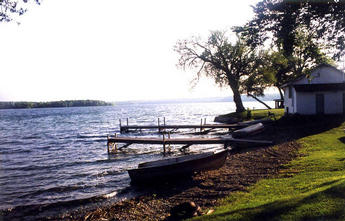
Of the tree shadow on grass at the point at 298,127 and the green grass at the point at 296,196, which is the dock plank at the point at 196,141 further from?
the green grass at the point at 296,196

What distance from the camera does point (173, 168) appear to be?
15180 mm

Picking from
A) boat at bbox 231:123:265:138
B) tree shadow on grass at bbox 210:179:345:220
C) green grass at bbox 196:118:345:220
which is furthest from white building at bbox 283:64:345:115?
tree shadow on grass at bbox 210:179:345:220

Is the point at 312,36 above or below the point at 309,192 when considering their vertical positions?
above

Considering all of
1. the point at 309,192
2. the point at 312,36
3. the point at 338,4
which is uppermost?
the point at 338,4

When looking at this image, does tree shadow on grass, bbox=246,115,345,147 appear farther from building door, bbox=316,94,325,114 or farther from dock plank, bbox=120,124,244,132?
dock plank, bbox=120,124,244,132

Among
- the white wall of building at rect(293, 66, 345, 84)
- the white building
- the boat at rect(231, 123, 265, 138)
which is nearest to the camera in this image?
the boat at rect(231, 123, 265, 138)

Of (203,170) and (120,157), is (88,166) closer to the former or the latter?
(120,157)

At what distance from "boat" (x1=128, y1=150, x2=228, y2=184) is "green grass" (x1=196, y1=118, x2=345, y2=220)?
407 centimetres

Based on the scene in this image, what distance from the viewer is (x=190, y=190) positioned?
12.8 m

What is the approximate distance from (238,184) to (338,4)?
30.2 ft

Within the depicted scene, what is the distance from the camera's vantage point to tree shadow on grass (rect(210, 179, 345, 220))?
6.77m

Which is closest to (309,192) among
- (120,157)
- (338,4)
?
(338,4)

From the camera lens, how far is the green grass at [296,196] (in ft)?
23.0

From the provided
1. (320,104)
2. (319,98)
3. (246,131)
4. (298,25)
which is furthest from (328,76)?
(298,25)
